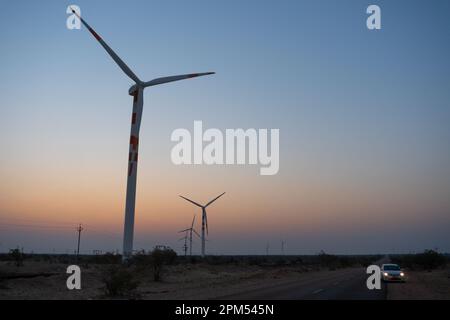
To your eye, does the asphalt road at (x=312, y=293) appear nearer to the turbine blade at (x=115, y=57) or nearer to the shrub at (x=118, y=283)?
the shrub at (x=118, y=283)

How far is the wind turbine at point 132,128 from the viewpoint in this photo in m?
44.8

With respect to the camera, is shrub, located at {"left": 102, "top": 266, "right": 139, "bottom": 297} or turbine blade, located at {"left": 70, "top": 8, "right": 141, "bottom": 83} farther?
turbine blade, located at {"left": 70, "top": 8, "right": 141, "bottom": 83}

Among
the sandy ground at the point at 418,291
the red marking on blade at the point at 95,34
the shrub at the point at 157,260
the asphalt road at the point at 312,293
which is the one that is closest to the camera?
the asphalt road at the point at 312,293

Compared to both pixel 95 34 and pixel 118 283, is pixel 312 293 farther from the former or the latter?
Answer: pixel 95 34

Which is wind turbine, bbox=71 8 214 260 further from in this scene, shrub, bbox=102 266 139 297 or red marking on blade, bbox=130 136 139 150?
shrub, bbox=102 266 139 297

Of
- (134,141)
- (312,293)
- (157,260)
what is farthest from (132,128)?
(312,293)

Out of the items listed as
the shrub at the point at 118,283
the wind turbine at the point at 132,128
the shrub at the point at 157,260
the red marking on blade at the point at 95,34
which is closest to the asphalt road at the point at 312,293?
the shrub at the point at 118,283

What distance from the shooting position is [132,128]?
4756 centimetres

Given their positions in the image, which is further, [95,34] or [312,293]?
[95,34]

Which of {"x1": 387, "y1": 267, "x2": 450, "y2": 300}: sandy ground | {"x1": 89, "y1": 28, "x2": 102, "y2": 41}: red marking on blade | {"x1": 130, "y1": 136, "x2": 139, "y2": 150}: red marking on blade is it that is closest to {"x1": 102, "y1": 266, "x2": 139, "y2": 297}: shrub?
{"x1": 387, "y1": 267, "x2": 450, "y2": 300}: sandy ground

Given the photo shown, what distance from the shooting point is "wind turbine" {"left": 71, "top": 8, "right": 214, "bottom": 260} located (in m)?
44.8
